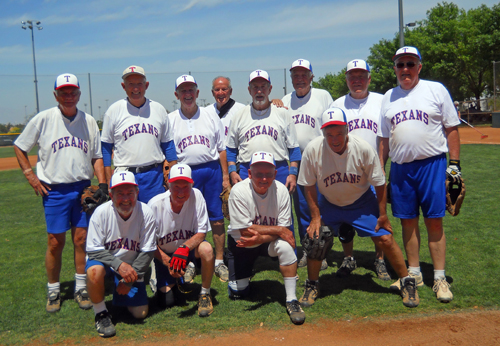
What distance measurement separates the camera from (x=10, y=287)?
5039mm

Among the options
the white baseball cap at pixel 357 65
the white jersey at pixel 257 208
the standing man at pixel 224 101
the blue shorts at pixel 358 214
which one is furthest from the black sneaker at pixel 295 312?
the standing man at pixel 224 101

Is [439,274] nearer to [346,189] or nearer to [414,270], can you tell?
[414,270]

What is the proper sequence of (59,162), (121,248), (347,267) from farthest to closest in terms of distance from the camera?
(347,267)
(59,162)
(121,248)

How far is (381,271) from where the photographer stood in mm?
4945

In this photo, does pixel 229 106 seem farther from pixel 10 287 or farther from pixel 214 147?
pixel 10 287

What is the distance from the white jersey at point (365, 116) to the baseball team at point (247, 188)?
0.6 inches

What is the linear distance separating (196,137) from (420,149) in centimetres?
256

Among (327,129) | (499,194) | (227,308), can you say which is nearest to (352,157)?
→ (327,129)

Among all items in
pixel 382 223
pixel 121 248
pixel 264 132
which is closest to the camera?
pixel 121 248

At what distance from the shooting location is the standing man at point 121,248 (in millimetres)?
3863

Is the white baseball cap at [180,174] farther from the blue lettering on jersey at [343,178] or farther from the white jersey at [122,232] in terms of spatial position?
the blue lettering on jersey at [343,178]

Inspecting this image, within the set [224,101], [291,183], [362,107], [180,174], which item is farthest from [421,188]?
[224,101]

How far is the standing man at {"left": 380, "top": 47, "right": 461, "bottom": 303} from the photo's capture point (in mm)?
4219

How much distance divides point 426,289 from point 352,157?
166cm
